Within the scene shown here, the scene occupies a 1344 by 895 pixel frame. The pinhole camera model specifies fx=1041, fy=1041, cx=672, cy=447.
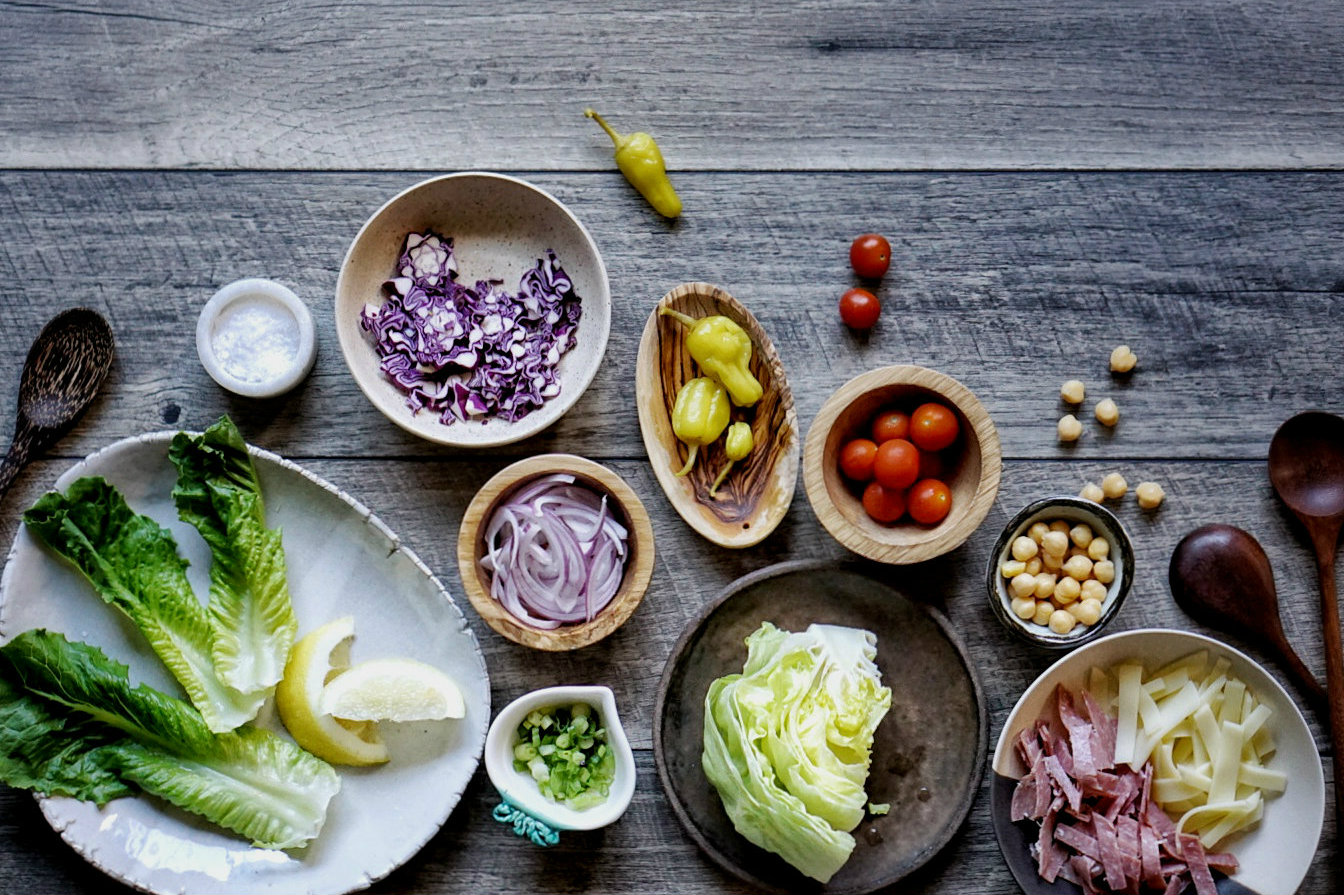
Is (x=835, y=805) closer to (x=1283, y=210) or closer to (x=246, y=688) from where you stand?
(x=246, y=688)

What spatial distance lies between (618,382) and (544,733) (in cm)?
80

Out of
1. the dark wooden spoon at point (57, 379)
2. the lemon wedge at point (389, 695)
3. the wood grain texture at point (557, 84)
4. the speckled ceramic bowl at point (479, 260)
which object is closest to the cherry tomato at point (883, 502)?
the speckled ceramic bowl at point (479, 260)

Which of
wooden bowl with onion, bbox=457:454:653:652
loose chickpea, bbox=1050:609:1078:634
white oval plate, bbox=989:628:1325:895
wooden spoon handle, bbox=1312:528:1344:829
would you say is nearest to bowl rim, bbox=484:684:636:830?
wooden bowl with onion, bbox=457:454:653:652

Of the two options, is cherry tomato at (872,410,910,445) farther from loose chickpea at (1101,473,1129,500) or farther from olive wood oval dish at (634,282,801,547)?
loose chickpea at (1101,473,1129,500)

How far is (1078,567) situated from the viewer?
2236mm

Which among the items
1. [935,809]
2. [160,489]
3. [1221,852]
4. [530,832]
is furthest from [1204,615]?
[160,489]

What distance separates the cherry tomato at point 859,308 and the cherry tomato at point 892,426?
A: 0.22 m

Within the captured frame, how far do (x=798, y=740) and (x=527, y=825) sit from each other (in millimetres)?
589

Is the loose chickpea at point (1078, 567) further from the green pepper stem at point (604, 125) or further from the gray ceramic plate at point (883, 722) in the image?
the green pepper stem at point (604, 125)

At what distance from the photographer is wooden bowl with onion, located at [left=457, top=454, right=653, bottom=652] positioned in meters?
2.18

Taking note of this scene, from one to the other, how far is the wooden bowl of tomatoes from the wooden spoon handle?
82cm

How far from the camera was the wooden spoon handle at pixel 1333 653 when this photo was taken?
90.1 inches

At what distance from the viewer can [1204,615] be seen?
234cm

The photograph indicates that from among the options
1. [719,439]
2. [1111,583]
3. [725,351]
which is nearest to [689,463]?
[719,439]
